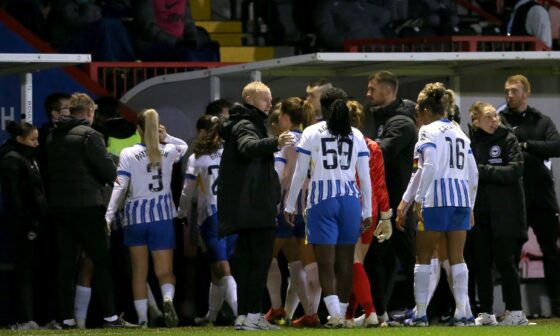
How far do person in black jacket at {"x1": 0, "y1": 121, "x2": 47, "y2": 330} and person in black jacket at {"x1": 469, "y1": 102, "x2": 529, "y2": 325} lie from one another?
368 centimetres

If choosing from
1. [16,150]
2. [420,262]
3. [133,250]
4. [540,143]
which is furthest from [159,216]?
[540,143]

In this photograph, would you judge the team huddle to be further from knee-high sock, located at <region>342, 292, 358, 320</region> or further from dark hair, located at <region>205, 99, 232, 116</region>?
dark hair, located at <region>205, 99, 232, 116</region>

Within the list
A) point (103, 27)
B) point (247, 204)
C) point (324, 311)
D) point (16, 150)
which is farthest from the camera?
point (103, 27)

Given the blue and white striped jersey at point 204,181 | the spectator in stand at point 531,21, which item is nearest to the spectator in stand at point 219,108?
the blue and white striped jersey at point 204,181

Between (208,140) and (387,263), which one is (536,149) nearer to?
(387,263)

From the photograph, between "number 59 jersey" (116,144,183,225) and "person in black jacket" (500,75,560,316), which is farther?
"person in black jacket" (500,75,560,316)

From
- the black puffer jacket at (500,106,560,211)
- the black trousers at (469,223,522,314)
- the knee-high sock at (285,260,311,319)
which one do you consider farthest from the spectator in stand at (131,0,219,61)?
the black trousers at (469,223,522,314)

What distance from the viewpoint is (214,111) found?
51.3 feet

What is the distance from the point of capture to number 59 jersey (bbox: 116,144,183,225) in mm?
15031

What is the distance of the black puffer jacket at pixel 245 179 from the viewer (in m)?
13.5

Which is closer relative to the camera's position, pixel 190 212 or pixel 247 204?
pixel 247 204

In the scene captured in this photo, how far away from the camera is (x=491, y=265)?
49.9 feet

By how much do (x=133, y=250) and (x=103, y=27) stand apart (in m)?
4.30

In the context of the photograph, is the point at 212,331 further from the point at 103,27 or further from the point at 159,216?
the point at 103,27
